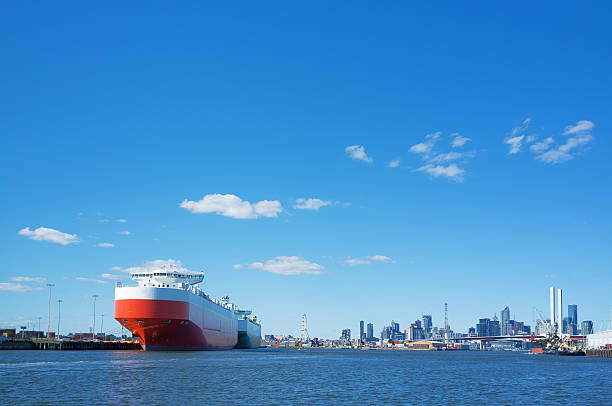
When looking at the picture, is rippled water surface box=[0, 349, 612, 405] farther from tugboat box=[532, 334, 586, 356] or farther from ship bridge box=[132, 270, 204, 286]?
tugboat box=[532, 334, 586, 356]

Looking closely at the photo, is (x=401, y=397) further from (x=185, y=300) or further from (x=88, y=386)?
(x=185, y=300)

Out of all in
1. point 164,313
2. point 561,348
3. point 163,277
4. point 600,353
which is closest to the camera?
point 164,313

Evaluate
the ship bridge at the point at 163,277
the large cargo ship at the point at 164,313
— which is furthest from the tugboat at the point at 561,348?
the ship bridge at the point at 163,277

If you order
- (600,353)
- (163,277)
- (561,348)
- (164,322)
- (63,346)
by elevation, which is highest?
(163,277)

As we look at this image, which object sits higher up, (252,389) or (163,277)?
(163,277)

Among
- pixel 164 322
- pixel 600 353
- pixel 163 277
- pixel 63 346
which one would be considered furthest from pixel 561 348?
pixel 63 346

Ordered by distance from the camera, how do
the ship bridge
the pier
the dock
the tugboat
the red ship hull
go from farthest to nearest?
1. the tugboat
2. the pier
3. the dock
4. the ship bridge
5. the red ship hull

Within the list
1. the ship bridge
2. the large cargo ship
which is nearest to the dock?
the large cargo ship

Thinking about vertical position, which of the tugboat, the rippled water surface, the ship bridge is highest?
the ship bridge

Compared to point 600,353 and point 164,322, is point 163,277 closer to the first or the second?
point 164,322

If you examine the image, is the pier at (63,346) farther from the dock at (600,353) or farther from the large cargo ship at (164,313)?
the dock at (600,353)

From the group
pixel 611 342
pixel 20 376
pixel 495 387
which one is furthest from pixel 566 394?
pixel 611 342

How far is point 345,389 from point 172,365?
2607 cm

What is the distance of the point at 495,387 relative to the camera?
51125mm
